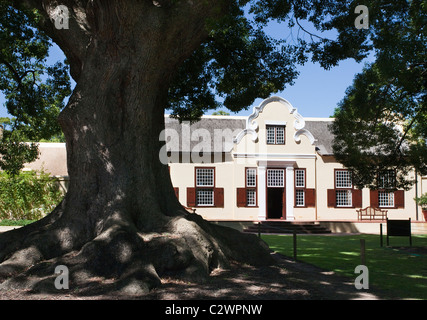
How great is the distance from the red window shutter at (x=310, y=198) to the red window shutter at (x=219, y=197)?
5028mm

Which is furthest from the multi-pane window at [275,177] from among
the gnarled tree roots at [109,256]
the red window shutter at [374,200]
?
the gnarled tree roots at [109,256]

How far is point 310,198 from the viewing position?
2472cm

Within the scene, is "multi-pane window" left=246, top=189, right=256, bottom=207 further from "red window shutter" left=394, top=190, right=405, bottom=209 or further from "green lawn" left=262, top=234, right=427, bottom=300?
"green lawn" left=262, top=234, right=427, bottom=300

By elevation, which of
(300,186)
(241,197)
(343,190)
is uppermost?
(300,186)

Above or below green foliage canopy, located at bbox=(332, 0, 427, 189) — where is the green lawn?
below

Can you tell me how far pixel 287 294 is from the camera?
5.83 metres

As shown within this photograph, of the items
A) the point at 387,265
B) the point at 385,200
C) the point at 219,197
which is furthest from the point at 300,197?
the point at 387,265

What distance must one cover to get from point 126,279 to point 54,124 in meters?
11.5

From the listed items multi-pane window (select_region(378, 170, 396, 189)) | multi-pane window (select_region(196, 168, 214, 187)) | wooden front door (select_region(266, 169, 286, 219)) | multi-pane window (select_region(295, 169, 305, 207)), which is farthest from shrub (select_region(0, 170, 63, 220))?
multi-pane window (select_region(378, 170, 396, 189))

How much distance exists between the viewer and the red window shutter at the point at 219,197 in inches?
965

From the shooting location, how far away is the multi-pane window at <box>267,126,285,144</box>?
25.0 m

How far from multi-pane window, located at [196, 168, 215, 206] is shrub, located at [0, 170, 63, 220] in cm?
819

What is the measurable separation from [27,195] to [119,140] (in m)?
18.6

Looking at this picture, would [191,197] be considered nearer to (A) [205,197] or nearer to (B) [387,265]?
(A) [205,197]
